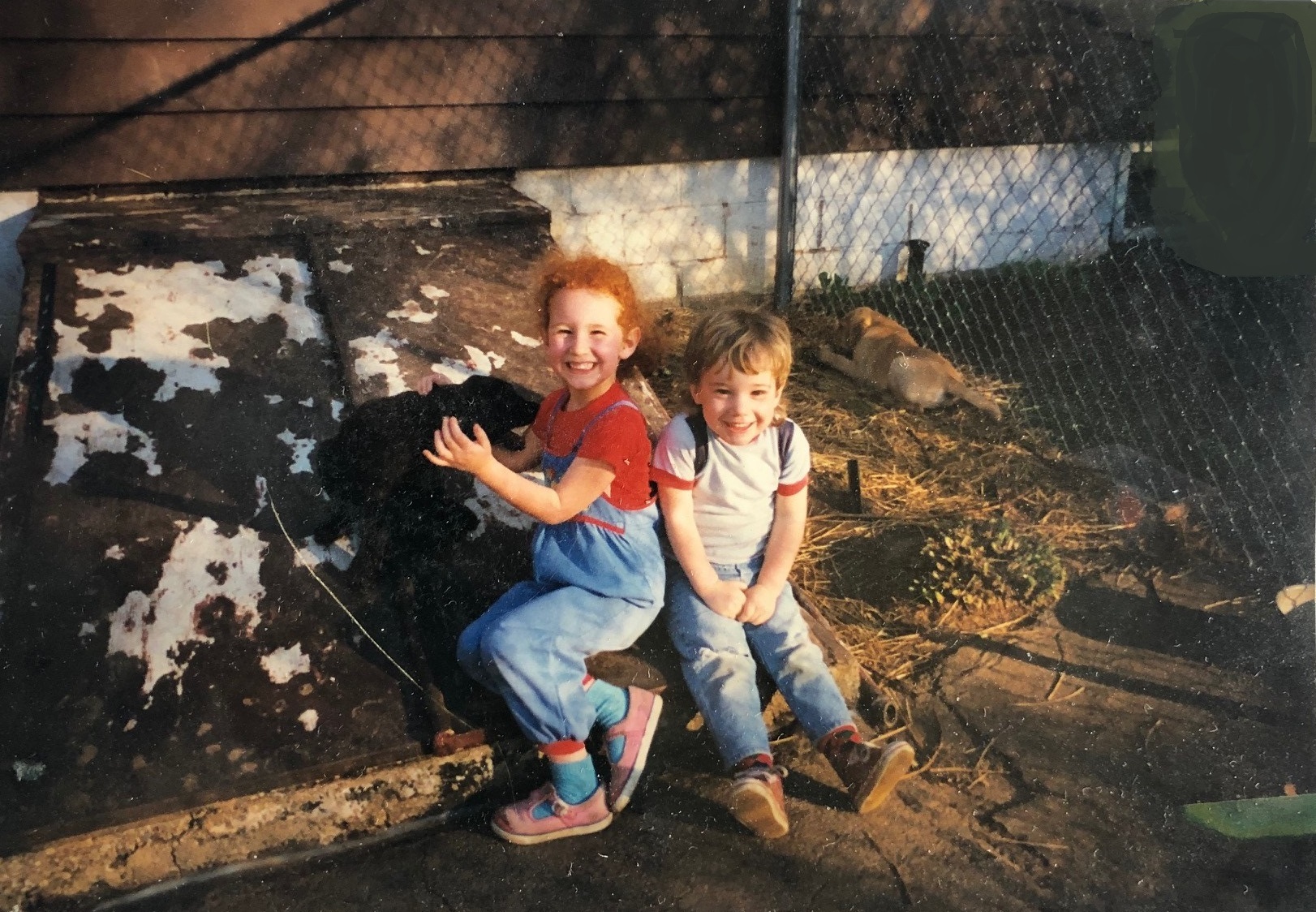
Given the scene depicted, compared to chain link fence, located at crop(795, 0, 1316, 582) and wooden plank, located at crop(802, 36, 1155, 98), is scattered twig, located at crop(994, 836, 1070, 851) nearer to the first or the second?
chain link fence, located at crop(795, 0, 1316, 582)

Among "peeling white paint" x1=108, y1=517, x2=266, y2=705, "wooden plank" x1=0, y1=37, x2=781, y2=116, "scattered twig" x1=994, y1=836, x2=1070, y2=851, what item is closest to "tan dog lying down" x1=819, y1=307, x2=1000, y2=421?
"wooden plank" x1=0, y1=37, x2=781, y2=116

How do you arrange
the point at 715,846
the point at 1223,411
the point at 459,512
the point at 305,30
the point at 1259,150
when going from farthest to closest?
1. the point at 1223,411
2. the point at 305,30
3. the point at 1259,150
4. the point at 459,512
5. the point at 715,846

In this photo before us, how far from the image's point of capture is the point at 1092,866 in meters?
2.23

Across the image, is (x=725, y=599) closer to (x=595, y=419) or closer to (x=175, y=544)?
(x=595, y=419)

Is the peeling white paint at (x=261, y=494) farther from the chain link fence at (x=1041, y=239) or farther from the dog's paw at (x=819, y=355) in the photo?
the chain link fence at (x=1041, y=239)

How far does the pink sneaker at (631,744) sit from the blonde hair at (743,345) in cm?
86

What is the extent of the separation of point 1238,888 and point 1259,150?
9.09ft

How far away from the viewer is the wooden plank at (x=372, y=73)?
154 inches

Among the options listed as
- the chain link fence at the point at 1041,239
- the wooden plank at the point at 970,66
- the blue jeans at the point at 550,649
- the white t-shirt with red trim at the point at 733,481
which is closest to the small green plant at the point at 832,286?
the chain link fence at the point at 1041,239

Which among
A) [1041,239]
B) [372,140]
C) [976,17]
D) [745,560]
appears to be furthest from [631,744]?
[1041,239]

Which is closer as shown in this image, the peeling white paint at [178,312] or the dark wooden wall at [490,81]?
the peeling white paint at [178,312]

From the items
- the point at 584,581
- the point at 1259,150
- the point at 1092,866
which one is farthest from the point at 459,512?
the point at 1259,150

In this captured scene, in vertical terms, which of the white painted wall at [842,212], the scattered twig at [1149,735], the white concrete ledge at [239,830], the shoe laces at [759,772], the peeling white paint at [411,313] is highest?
the white painted wall at [842,212]

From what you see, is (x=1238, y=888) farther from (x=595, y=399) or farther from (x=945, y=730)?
(x=595, y=399)
